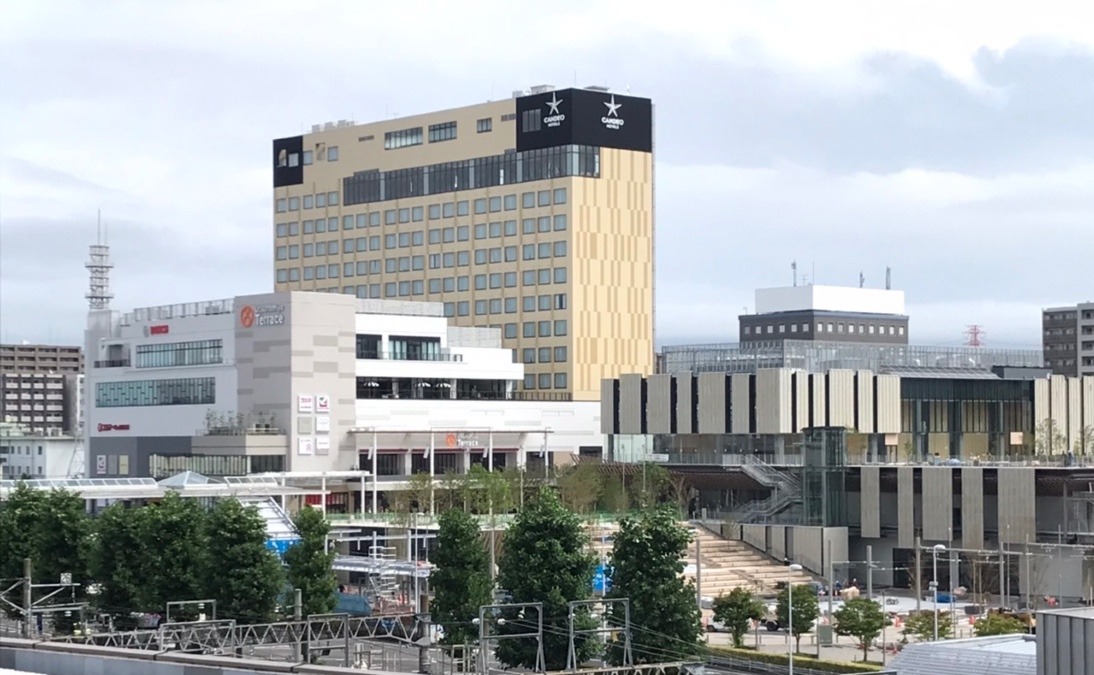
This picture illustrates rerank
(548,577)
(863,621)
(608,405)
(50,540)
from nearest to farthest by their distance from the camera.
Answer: (548,577), (863,621), (50,540), (608,405)

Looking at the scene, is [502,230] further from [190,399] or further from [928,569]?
[928,569]

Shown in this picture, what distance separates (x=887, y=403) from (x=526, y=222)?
52744 millimetres

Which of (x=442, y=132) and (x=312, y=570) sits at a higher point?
(x=442, y=132)

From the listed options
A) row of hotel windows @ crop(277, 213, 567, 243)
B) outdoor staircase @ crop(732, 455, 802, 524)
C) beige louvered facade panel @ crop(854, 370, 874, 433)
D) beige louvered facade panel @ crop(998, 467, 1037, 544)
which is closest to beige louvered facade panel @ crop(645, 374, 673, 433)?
outdoor staircase @ crop(732, 455, 802, 524)

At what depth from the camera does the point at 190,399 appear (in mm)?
143375

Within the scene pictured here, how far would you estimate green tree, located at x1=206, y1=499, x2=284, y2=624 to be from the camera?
7850 cm

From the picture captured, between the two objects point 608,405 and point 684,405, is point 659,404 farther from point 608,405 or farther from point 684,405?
point 608,405

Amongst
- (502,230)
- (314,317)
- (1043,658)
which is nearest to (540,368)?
(502,230)

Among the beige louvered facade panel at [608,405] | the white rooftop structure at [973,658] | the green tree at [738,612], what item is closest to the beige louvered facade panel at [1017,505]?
the green tree at [738,612]

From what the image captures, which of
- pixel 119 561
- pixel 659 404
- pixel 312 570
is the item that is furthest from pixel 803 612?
pixel 659 404

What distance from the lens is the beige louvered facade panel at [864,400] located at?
122312mm

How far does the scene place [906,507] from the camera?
110m

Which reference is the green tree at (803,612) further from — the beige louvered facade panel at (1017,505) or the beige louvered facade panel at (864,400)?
the beige louvered facade panel at (864,400)

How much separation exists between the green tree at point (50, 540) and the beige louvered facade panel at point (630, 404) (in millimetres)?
51872
